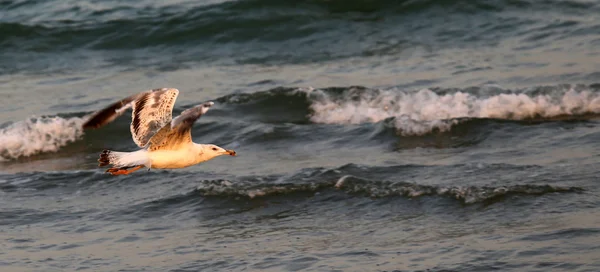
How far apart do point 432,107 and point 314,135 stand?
132 centimetres

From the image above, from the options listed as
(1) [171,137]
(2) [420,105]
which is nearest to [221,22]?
(2) [420,105]

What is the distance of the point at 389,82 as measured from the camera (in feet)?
39.7

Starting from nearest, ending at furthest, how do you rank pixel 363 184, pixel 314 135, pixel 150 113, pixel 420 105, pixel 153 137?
pixel 153 137, pixel 150 113, pixel 363 184, pixel 314 135, pixel 420 105

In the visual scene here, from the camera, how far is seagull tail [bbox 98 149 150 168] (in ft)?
21.5

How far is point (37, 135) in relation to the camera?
1110 cm

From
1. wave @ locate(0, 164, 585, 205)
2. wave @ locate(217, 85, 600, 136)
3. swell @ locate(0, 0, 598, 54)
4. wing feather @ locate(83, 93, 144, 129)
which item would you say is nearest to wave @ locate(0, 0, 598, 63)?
swell @ locate(0, 0, 598, 54)

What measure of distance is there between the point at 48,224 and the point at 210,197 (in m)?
1.21

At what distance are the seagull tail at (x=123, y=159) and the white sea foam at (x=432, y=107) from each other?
3.89 metres

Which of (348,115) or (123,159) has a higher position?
(123,159)

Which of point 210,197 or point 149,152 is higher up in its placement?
point 149,152

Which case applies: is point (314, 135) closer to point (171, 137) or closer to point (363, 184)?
point (363, 184)

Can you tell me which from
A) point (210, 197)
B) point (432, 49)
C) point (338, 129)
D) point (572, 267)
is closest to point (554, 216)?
point (572, 267)

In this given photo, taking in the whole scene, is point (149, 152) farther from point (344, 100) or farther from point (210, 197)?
point (344, 100)

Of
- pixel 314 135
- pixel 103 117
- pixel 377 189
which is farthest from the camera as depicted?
pixel 314 135
